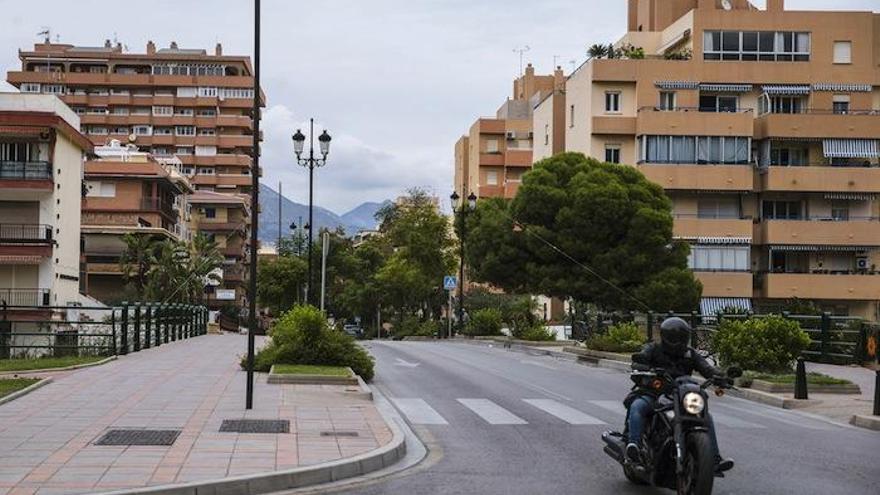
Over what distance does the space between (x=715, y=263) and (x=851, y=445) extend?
4469 cm

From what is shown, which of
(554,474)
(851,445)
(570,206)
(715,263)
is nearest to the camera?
(554,474)

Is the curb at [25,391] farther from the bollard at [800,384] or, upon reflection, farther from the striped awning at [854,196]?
the striped awning at [854,196]

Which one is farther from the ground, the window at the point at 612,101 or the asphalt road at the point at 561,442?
the window at the point at 612,101

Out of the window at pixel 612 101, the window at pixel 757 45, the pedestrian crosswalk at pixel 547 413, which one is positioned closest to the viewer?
the pedestrian crosswalk at pixel 547 413

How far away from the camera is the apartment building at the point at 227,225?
95.1 metres

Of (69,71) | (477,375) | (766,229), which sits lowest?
(477,375)

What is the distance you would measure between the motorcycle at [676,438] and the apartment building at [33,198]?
41174mm

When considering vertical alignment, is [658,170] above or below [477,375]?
above

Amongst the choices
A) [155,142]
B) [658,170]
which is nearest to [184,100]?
[155,142]

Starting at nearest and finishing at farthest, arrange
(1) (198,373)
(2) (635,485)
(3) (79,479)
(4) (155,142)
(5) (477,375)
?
(3) (79,479)
(2) (635,485)
(1) (198,373)
(5) (477,375)
(4) (155,142)

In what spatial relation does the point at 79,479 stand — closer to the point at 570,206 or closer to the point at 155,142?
the point at 570,206

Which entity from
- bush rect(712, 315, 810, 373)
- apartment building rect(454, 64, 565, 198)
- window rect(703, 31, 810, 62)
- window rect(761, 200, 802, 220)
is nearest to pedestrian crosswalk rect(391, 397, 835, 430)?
bush rect(712, 315, 810, 373)

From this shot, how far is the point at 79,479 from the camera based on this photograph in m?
Result: 8.89

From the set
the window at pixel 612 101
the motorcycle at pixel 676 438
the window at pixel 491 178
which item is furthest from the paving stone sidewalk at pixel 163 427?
the window at pixel 491 178
